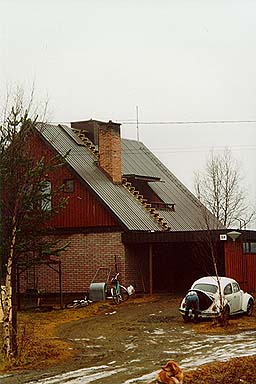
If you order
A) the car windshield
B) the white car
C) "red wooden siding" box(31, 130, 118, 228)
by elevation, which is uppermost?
"red wooden siding" box(31, 130, 118, 228)

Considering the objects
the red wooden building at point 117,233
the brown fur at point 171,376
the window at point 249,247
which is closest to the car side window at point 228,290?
the red wooden building at point 117,233

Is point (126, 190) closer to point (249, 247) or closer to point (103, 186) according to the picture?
point (103, 186)

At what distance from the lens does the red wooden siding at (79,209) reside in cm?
3191

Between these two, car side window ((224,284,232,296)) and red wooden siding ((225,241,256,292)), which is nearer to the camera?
car side window ((224,284,232,296))

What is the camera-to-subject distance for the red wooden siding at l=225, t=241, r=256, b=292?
3050 centimetres

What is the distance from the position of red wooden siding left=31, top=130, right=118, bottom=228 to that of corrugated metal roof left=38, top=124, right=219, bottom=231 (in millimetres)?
336

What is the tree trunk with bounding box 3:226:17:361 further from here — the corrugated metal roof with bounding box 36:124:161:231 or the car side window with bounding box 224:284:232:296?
the corrugated metal roof with bounding box 36:124:161:231

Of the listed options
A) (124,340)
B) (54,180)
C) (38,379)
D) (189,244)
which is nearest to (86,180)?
(54,180)

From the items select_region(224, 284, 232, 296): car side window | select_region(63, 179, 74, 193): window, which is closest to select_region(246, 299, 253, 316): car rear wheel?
select_region(224, 284, 232, 296): car side window

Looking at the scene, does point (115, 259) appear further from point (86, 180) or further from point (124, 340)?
point (124, 340)

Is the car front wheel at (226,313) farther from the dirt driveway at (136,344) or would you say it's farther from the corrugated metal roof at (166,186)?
the corrugated metal roof at (166,186)

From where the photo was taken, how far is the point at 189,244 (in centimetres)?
3422

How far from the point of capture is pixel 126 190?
35.0m

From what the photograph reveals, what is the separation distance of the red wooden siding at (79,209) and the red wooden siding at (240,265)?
4875mm
